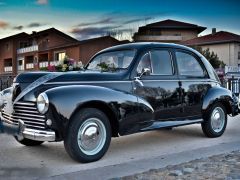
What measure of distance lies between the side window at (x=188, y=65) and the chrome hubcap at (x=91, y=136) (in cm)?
223

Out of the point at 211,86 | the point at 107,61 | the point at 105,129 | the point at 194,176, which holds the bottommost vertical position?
the point at 194,176

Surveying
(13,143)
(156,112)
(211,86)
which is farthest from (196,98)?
(13,143)

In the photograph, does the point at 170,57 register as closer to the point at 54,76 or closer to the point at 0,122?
the point at 54,76

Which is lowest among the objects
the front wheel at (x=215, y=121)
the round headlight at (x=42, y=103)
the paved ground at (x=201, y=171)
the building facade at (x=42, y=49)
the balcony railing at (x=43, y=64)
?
the paved ground at (x=201, y=171)

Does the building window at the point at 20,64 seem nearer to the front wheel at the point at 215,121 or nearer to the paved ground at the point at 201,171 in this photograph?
the front wheel at the point at 215,121

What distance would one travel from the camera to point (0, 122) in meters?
6.22

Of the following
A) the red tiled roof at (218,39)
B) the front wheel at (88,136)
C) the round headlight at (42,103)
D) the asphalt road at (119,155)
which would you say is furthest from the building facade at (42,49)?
the round headlight at (42,103)

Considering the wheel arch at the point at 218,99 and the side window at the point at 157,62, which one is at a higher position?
the side window at the point at 157,62

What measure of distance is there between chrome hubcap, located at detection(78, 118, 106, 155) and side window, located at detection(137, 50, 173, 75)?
1.26 m

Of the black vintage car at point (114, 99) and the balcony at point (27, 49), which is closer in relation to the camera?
the black vintage car at point (114, 99)

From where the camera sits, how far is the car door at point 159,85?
6.68 metres

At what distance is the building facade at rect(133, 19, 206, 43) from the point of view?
61.5 metres

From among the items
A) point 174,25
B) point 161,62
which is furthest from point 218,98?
point 174,25

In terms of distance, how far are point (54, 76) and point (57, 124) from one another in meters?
0.78
